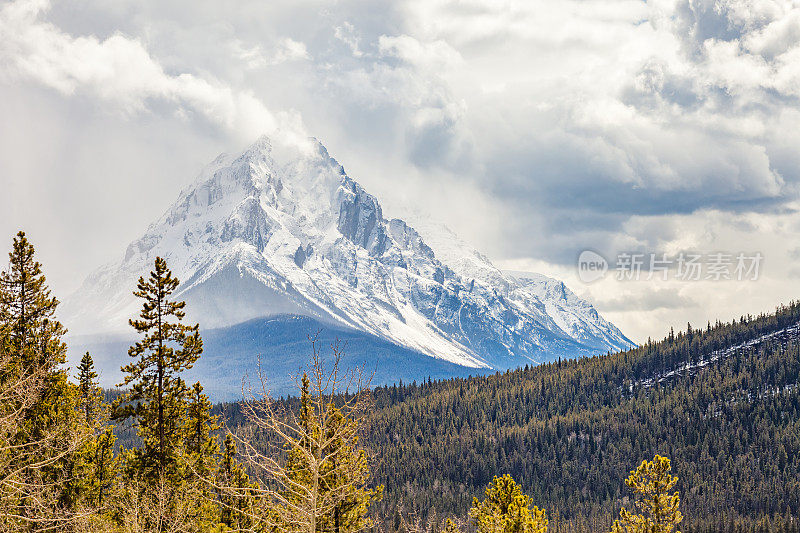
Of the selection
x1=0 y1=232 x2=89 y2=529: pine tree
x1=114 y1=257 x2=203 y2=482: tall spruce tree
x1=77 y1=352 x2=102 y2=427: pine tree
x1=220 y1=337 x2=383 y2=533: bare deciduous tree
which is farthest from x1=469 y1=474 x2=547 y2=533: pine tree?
x1=77 y1=352 x2=102 y2=427: pine tree

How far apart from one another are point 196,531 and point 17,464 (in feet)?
31.3

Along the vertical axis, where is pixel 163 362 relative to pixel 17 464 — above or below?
above

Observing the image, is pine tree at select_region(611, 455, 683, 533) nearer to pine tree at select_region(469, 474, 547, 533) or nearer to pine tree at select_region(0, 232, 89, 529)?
pine tree at select_region(469, 474, 547, 533)

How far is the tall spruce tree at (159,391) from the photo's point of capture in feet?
129

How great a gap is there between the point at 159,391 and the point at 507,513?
20340 mm

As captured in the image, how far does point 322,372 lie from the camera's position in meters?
22.6

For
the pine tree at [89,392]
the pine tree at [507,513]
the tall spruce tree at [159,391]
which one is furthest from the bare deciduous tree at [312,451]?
the pine tree at [89,392]

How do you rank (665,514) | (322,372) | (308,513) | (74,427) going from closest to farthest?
(308,513)
(322,372)
(74,427)
(665,514)

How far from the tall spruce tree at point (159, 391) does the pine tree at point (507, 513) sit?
1671 cm

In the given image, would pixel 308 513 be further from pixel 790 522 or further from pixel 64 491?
pixel 790 522

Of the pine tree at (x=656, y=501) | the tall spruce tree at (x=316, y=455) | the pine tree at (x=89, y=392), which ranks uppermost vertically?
the pine tree at (x=89, y=392)

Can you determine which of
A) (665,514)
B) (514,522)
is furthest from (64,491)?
(665,514)

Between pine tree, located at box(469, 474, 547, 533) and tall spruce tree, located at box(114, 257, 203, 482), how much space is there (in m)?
16.7

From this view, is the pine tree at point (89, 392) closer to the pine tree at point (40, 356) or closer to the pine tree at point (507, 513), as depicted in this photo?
the pine tree at point (40, 356)
